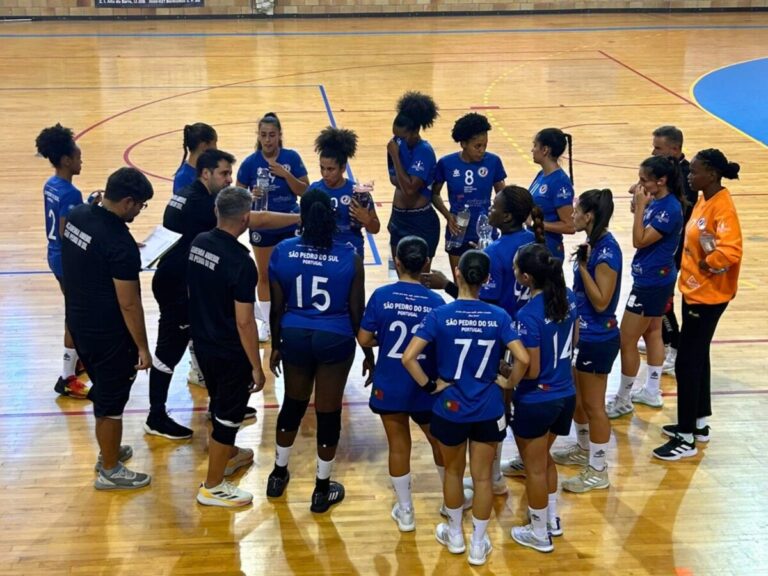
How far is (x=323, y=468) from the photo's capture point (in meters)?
6.11

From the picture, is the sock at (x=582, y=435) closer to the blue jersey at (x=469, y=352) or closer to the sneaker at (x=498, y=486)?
the sneaker at (x=498, y=486)

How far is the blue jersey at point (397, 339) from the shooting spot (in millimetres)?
5434

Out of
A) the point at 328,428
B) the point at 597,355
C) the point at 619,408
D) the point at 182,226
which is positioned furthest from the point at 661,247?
the point at 182,226

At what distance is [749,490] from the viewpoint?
251 inches

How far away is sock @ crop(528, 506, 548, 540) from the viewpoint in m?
5.66

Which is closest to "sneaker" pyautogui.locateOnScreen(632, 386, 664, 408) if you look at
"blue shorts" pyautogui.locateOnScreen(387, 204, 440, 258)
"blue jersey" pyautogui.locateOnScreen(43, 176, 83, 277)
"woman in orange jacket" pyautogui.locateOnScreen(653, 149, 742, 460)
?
"woman in orange jacket" pyautogui.locateOnScreen(653, 149, 742, 460)

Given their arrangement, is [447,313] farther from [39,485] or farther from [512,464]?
[39,485]

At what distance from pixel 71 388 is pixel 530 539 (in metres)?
4.06

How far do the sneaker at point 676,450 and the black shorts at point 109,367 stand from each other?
3.86 meters

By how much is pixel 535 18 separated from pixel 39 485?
2395 cm

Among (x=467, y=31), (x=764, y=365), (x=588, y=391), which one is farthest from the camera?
(x=467, y=31)

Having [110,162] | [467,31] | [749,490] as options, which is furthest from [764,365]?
[467,31]

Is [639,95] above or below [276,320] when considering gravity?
above

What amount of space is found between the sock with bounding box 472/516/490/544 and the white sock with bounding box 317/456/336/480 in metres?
1.08
